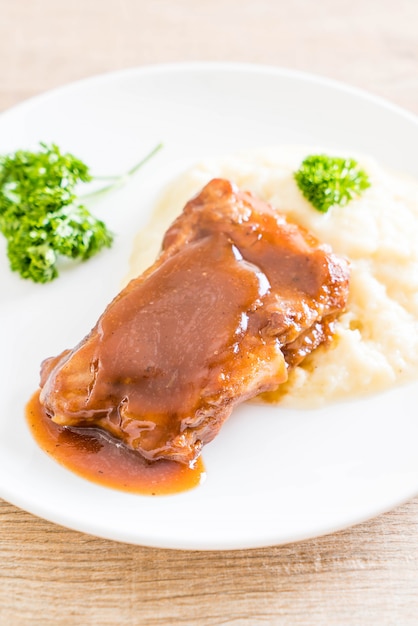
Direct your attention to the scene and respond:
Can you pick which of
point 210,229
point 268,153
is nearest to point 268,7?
point 268,153

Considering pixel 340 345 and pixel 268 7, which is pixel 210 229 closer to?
pixel 340 345

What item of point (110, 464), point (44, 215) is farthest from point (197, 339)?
point (44, 215)

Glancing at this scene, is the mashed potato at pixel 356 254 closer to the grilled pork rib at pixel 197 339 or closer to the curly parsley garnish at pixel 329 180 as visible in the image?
the curly parsley garnish at pixel 329 180

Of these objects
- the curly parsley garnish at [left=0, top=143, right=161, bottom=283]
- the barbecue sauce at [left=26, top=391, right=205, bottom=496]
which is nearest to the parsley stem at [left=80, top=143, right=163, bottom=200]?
the curly parsley garnish at [left=0, top=143, right=161, bottom=283]

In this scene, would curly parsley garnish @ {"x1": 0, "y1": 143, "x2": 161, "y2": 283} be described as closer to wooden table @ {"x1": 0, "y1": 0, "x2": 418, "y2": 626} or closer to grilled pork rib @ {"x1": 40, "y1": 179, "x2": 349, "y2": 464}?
grilled pork rib @ {"x1": 40, "y1": 179, "x2": 349, "y2": 464}

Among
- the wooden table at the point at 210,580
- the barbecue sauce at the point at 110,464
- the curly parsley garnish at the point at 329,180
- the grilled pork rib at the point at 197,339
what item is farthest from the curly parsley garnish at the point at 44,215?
the wooden table at the point at 210,580

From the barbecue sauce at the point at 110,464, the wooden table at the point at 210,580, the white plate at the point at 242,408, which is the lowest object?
the wooden table at the point at 210,580
